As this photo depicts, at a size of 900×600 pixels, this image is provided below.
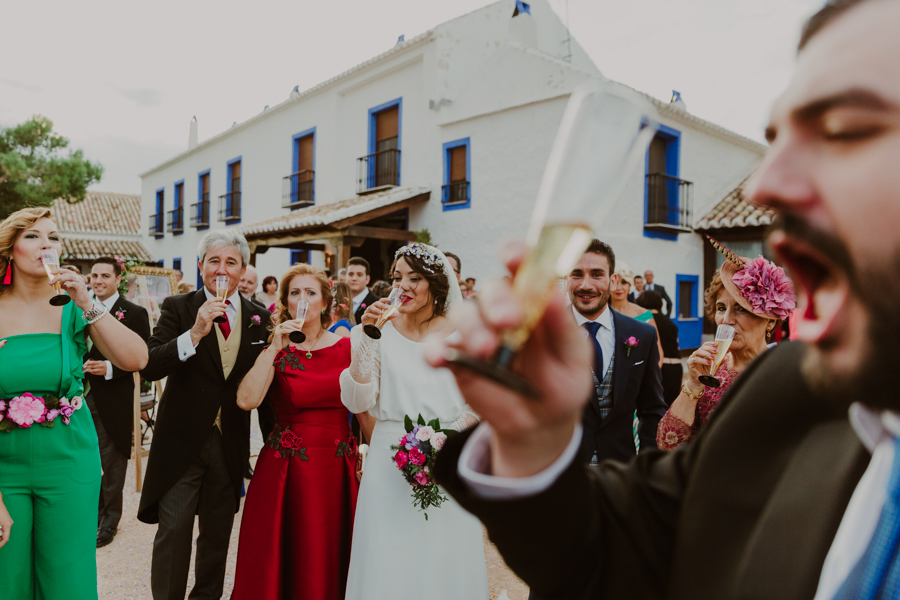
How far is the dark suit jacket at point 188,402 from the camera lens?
10.1 feet

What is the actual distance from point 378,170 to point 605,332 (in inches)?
481

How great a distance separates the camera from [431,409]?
299 centimetres

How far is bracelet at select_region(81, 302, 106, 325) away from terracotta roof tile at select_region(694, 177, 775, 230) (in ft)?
42.4

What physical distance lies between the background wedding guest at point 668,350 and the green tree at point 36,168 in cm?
1932

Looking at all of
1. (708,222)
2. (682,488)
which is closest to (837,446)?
(682,488)

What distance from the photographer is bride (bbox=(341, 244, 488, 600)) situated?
2.72 metres

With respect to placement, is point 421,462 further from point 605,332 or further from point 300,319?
point 605,332

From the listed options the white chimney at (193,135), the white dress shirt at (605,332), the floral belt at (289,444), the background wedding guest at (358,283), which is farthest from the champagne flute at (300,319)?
the white chimney at (193,135)

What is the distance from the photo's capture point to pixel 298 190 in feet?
55.5

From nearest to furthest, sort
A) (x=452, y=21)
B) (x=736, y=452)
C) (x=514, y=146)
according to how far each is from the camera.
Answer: (x=736, y=452) → (x=514, y=146) → (x=452, y=21)

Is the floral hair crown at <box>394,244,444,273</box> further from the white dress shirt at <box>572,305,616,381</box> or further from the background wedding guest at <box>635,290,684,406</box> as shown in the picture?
the background wedding guest at <box>635,290,684,406</box>

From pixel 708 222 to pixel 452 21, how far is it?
8.06 metres

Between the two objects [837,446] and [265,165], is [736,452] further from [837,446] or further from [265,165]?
[265,165]

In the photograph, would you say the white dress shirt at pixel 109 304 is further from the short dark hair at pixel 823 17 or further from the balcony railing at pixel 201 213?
the balcony railing at pixel 201 213
